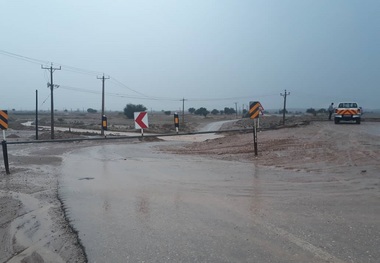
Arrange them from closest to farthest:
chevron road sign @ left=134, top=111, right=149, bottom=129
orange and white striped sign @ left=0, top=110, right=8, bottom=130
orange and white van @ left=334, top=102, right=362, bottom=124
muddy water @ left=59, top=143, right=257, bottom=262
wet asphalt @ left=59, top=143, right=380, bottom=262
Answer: wet asphalt @ left=59, top=143, right=380, bottom=262
muddy water @ left=59, top=143, right=257, bottom=262
orange and white striped sign @ left=0, top=110, right=8, bottom=130
chevron road sign @ left=134, top=111, right=149, bottom=129
orange and white van @ left=334, top=102, right=362, bottom=124

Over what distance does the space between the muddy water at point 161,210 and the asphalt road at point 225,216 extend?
15 millimetres

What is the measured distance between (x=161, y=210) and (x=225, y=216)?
1.23m

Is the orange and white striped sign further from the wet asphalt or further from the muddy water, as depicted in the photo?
the wet asphalt

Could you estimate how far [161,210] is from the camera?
6.68m

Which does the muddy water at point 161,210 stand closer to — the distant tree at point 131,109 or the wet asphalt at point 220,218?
the wet asphalt at point 220,218

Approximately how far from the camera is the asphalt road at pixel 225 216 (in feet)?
15.4

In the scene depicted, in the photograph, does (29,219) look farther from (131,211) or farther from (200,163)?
(200,163)

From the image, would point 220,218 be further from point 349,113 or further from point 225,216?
point 349,113

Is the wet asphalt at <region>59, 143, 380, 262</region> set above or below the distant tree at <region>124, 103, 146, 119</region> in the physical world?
below

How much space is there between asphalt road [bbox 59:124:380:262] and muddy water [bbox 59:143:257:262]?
15 mm

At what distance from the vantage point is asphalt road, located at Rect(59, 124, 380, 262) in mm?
4680

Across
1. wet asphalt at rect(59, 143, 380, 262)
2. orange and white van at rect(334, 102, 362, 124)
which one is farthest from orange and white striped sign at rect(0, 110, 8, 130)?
orange and white van at rect(334, 102, 362, 124)

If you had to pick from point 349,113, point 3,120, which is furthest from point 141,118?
point 349,113

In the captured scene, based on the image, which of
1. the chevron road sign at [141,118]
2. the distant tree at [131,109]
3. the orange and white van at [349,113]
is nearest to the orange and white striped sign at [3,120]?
the chevron road sign at [141,118]
